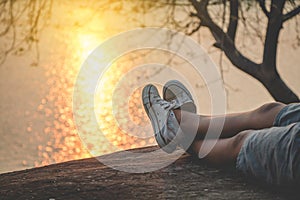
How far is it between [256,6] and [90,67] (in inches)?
72.4

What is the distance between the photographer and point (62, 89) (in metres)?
3.69

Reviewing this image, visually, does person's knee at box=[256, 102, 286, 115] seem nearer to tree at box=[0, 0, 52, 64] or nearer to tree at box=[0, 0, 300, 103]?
tree at box=[0, 0, 300, 103]

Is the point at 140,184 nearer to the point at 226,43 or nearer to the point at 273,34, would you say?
the point at 273,34

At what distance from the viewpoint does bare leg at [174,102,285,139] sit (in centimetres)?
111

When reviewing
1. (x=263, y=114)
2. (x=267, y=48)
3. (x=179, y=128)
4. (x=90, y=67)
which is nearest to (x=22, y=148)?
(x=90, y=67)

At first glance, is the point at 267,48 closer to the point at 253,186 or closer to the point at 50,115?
the point at 253,186

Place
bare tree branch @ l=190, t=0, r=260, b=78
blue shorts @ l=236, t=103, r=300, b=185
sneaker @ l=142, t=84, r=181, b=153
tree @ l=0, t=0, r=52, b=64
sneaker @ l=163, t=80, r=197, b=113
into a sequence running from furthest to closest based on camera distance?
tree @ l=0, t=0, r=52, b=64 < bare tree branch @ l=190, t=0, r=260, b=78 < sneaker @ l=163, t=80, r=197, b=113 < sneaker @ l=142, t=84, r=181, b=153 < blue shorts @ l=236, t=103, r=300, b=185

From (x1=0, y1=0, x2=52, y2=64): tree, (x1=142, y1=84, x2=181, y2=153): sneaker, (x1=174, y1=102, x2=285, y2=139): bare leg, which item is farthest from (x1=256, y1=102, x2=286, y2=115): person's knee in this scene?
(x1=0, y1=0, x2=52, y2=64): tree

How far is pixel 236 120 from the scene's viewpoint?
3.91 ft

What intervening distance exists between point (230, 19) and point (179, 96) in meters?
1.05

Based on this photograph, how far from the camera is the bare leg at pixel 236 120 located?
3.64ft

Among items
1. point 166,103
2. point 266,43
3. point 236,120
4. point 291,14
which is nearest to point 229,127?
point 236,120

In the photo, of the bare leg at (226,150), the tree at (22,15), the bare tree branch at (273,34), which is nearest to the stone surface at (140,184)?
the bare leg at (226,150)

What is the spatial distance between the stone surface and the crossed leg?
0.16ft
